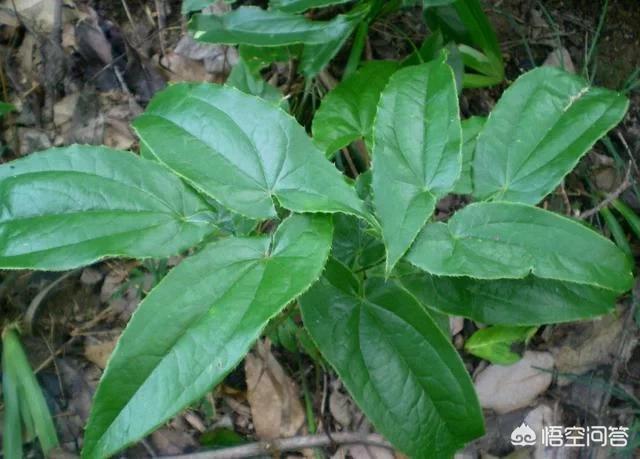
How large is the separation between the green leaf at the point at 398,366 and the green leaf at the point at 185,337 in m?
0.19

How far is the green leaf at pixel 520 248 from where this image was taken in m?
0.95

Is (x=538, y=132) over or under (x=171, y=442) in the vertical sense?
over

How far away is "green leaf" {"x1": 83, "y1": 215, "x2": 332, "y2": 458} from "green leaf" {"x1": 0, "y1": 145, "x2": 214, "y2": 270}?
0.30 ft

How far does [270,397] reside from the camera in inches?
57.7

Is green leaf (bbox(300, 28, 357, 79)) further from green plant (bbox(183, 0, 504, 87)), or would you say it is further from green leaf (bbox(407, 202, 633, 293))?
green leaf (bbox(407, 202, 633, 293))

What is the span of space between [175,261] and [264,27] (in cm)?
55

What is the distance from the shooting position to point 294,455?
56.3 inches

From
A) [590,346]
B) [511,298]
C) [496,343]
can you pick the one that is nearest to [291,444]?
[496,343]

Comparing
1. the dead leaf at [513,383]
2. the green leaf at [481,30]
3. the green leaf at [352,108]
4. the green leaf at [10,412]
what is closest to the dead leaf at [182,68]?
the green leaf at [352,108]

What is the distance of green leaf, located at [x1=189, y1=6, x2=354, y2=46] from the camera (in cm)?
135

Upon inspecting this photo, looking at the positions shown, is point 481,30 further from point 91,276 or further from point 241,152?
point 91,276

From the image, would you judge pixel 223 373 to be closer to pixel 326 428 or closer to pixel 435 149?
pixel 435 149

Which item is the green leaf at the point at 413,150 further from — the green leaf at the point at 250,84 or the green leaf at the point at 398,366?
the green leaf at the point at 250,84

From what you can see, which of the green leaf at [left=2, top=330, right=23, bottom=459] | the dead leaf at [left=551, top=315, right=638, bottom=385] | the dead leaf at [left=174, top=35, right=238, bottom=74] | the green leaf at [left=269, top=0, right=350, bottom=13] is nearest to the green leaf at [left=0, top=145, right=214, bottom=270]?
the green leaf at [left=269, top=0, right=350, bottom=13]
